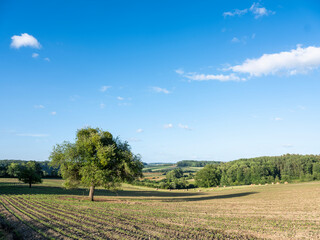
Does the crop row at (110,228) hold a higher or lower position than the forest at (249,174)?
higher

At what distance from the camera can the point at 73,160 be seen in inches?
1436

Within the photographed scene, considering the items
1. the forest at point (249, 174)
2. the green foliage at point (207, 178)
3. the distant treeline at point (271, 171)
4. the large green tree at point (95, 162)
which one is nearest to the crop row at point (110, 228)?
the large green tree at point (95, 162)

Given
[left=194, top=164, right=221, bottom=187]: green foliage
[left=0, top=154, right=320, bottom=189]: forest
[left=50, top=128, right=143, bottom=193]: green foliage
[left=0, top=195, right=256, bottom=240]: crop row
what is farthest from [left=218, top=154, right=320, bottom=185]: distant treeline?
[left=0, top=195, right=256, bottom=240]: crop row

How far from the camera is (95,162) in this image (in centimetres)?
3497

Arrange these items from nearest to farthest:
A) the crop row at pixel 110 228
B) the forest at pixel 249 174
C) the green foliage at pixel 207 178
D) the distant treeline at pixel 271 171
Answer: the crop row at pixel 110 228
the forest at pixel 249 174
the green foliage at pixel 207 178
the distant treeline at pixel 271 171

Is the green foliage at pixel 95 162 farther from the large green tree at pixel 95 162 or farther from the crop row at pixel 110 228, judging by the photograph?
the crop row at pixel 110 228

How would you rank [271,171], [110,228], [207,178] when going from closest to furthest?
[110,228]
[207,178]
[271,171]

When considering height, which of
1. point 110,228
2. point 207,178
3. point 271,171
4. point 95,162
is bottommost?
point 207,178

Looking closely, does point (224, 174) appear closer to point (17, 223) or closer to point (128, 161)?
point (128, 161)

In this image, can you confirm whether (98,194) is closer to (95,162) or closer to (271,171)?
(95,162)

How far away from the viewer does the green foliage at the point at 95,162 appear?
113ft

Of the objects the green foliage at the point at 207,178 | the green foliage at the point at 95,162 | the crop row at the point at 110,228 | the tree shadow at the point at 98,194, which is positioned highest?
the green foliage at the point at 95,162

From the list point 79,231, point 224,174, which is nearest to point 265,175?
point 224,174

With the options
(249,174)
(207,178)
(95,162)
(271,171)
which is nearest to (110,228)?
(95,162)
